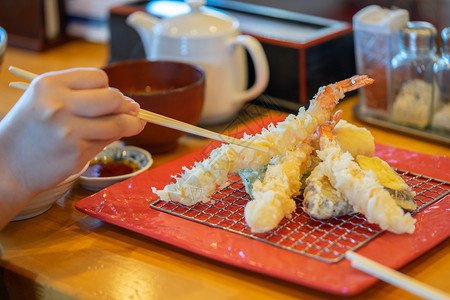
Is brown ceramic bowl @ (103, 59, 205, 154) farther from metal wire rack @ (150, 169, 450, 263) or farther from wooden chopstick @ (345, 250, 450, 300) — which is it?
wooden chopstick @ (345, 250, 450, 300)

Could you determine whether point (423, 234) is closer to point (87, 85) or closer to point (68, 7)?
point (87, 85)

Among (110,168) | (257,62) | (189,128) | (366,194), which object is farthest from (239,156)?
(257,62)

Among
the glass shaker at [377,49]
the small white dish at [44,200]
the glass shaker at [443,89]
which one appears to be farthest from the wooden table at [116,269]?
the glass shaker at [377,49]

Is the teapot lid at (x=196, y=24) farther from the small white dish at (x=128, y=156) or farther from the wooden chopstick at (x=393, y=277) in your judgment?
the wooden chopstick at (x=393, y=277)

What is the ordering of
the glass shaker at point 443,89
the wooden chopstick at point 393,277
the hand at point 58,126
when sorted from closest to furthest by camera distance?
the wooden chopstick at point 393,277, the hand at point 58,126, the glass shaker at point 443,89

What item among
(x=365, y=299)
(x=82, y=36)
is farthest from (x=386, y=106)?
(x=82, y=36)

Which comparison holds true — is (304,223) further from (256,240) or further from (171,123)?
(171,123)
